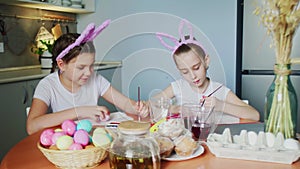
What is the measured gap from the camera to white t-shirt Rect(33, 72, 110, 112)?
1545mm

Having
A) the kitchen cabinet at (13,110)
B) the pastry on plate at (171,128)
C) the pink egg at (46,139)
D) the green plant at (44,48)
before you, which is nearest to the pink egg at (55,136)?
the pink egg at (46,139)

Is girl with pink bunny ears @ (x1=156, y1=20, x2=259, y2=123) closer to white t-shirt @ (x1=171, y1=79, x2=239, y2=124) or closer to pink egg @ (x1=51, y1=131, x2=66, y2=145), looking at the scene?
white t-shirt @ (x1=171, y1=79, x2=239, y2=124)

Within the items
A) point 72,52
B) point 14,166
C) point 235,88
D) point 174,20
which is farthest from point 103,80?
point 235,88

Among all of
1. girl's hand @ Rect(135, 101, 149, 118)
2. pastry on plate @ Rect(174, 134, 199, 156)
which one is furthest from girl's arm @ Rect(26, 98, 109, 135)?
pastry on plate @ Rect(174, 134, 199, 156)

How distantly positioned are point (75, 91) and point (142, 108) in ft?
1.43

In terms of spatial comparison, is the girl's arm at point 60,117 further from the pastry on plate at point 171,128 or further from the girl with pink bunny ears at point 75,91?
the pastry on plate at point 171,128

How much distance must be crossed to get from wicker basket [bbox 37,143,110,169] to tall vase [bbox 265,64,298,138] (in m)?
0.49

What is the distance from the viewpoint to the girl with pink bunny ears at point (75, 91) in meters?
1.29

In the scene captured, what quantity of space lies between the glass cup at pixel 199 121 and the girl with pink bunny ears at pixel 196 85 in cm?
8

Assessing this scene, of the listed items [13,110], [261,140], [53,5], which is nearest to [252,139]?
[261,140]

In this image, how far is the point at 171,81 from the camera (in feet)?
4.86

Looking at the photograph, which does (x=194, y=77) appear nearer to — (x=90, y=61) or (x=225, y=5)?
(x=90, y=61)

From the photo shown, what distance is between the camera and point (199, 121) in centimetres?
105

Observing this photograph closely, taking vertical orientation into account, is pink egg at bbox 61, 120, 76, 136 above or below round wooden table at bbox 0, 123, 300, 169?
above
